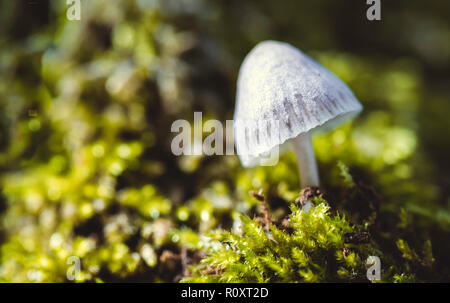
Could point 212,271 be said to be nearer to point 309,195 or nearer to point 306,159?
point 309,195

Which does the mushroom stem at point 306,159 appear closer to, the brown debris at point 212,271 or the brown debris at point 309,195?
the brown debris at point 309,195

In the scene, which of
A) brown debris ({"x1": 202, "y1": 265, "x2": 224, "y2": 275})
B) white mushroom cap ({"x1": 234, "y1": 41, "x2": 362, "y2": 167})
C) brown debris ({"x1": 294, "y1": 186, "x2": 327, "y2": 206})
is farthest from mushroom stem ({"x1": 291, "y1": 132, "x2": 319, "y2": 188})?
brown debris ({"x1": 202, "y1": 265, "x2": 224, "y2": 275})

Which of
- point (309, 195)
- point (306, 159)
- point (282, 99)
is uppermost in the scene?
point (282, 99)

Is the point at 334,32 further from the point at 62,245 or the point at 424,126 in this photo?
the point at 62,245

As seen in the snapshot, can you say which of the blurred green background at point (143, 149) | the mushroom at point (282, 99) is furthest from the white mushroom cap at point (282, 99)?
the blurred green background at point (143, 149)

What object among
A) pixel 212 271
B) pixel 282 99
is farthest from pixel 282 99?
pixel 212 271
